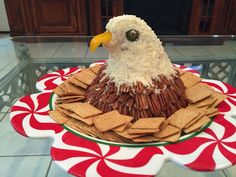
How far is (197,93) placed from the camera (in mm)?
480

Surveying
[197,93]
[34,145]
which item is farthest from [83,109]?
[34,145]

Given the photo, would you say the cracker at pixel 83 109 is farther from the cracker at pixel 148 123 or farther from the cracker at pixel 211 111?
the cracker at pixel 211 111

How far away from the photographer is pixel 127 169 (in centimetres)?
32

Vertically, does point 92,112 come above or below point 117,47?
below

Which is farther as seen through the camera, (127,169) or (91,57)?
(91,57)

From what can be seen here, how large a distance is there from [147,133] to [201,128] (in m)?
0.10

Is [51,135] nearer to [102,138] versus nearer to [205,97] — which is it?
[102,138]

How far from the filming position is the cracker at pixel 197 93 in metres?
0.46

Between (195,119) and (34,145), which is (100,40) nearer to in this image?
(195,119)

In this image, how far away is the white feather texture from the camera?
438 millimetres

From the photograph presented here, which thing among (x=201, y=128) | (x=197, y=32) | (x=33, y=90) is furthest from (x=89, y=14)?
(x=201, y=128)

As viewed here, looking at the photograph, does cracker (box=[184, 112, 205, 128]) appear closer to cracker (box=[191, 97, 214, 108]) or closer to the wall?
cracker (box=[191, 97, 214, 108])

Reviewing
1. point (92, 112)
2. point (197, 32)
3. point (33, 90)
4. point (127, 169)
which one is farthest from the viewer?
point (197, 32)

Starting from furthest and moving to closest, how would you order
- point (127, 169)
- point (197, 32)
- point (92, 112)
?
point (197, 32) < point (92, 112) < point (127, 169)
